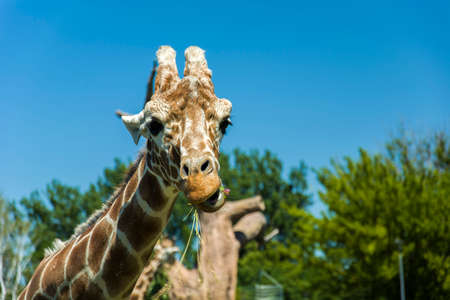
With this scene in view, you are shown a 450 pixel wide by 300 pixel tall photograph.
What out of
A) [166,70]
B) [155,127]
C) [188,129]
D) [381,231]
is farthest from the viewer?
[381,231]

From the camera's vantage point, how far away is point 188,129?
270cm

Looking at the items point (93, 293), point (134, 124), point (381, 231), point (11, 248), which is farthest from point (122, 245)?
point (11, 248)

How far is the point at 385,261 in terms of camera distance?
23406 mm

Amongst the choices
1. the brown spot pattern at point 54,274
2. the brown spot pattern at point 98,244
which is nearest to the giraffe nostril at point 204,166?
the brown spot pattern at point 98,244

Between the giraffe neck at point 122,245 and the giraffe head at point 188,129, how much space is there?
18 centimetres

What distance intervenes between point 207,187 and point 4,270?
29.3 meters

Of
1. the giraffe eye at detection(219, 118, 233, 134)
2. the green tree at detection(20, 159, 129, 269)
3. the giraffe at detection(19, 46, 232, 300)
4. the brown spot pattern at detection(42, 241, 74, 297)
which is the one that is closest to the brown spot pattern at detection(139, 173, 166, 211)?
the giraffe at detection(19, 46, 232, 300)

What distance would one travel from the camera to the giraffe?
258 centimetres

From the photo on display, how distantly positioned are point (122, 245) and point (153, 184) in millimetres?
462

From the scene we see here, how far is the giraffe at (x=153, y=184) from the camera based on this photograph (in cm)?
258

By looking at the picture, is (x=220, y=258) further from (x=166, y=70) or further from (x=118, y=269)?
(x=166, y=70)

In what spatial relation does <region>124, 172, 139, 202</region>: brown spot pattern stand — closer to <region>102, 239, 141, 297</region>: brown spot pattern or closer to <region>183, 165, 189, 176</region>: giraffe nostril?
<region>102, 239, 141, 297</region>: brown spot pattern

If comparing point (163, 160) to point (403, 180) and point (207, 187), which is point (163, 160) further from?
point (403, 180)

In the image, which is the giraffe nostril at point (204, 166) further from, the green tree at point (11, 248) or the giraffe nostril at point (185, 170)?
the green tree at point (11, 248)
